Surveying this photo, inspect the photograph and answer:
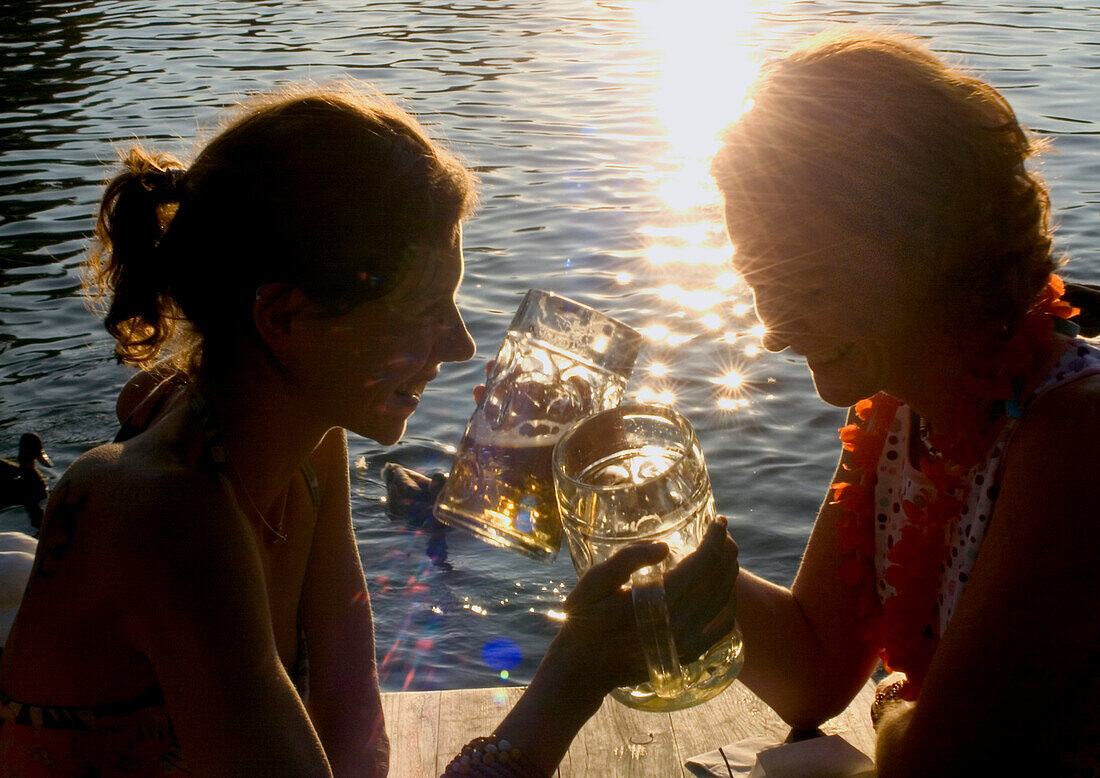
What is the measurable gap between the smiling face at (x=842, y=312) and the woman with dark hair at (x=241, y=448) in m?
0.53

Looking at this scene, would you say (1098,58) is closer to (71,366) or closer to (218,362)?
(71,366)

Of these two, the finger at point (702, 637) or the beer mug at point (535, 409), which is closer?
the finger at point (702, 637)

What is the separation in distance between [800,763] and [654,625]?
785 mm

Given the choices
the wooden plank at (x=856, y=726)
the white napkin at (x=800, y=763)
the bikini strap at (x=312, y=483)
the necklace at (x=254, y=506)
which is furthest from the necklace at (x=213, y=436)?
the wooden plank at (x=856, y=726)

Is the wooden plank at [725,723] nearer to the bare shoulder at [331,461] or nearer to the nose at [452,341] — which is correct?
the bare shoulder at [331,461]

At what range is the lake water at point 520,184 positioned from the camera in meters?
5.76

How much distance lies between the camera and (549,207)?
419 inches

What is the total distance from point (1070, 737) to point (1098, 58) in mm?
14565

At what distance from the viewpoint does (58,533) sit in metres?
1.97

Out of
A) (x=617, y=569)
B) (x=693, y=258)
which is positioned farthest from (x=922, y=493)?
(x=693, y=258)

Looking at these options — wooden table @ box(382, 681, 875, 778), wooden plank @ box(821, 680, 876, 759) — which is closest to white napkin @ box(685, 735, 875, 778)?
wooden table @ box(382, 681, 875, 778)

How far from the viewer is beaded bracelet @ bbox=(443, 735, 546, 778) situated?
80.0 inches

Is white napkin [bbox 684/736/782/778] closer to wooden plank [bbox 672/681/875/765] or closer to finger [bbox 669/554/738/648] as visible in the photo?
wooden plank [bbox 672/681/875/765]

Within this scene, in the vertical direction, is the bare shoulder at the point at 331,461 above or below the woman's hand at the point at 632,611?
below
